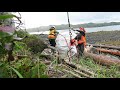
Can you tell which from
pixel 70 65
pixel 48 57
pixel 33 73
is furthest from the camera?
pixel 48 57

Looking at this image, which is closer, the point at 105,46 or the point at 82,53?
the point at 82,53

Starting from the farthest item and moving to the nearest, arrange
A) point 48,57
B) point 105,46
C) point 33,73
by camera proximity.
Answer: point 105,46 → point 48,57 → point 33,73
